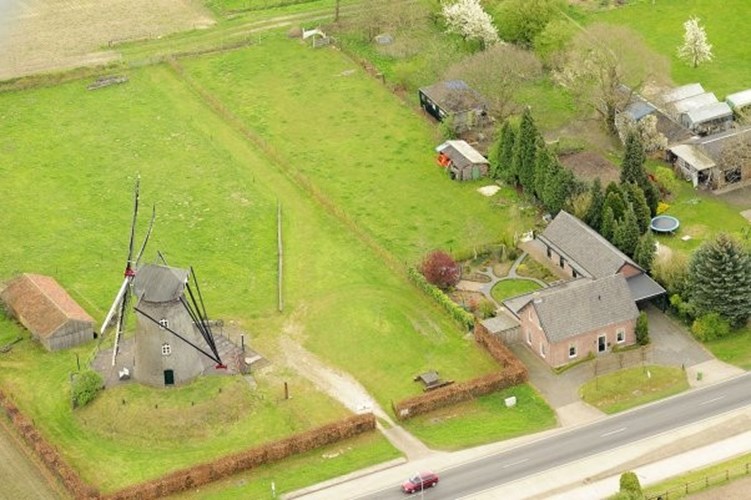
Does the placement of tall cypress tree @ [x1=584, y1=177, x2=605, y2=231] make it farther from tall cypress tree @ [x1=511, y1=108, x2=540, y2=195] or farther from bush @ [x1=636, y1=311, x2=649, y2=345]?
bush @ [x1=636, y1=311, x2=649, y2=345]

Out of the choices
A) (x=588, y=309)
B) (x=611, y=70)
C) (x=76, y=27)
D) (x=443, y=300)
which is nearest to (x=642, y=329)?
(x=588, y=309)

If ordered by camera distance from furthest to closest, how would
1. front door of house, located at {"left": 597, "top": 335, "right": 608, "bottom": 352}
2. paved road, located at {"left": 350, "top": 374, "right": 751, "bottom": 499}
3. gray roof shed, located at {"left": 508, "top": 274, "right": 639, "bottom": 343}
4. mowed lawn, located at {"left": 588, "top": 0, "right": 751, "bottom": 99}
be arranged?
mowed lawn, located at {"left": 588, "top": 0, "right": 751, "bottom": 99}, front door of house, located at {"left": 597, "top": 335, "right": 608, "bottom": 352}, gray roof shed, located at {"left": 508, "top": 274, "right": 639, "bottom": 343}, paved road, located at {"left": 350, "top": 374, "right": 751, "bottom": 499}

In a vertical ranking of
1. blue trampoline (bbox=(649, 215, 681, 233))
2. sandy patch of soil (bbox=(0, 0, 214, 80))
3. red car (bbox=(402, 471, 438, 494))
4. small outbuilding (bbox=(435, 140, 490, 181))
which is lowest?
sandy patch of soil (bbox=(0, 0, 214, 80))

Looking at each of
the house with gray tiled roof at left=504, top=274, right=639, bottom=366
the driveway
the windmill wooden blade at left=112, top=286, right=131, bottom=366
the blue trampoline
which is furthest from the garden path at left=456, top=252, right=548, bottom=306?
the windmill wooden blade at left=112, top=286, right=131, bottom=366

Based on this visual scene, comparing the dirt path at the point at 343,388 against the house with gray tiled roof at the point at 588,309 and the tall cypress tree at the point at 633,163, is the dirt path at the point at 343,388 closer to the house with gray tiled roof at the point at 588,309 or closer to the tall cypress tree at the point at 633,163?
the house with gray tiled roof at the point at 588,309

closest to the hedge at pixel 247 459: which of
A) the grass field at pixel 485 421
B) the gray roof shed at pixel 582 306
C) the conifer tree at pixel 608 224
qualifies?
the grass field at pixel 485 421

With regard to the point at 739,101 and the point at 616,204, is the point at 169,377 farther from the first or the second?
the point at 739,101

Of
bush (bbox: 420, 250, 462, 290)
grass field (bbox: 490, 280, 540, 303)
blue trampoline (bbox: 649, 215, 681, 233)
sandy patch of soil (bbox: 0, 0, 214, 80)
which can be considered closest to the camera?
bush (bbox: 420, 250, 462, 290)

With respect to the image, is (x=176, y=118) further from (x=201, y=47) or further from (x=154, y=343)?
(x=154, y=343)
